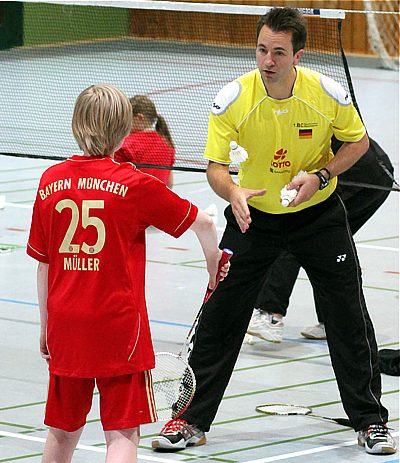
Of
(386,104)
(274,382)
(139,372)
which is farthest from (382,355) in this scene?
(386,104)

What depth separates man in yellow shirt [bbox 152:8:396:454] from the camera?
5434 mm

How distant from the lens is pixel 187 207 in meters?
4.16

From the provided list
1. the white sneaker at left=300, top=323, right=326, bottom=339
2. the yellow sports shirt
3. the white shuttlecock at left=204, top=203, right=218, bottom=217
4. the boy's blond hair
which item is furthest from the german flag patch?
the white shuttlecock at left=204, top=203, right=218, bottom=217

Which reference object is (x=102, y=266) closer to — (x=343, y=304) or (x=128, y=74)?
(x=343, y=304)

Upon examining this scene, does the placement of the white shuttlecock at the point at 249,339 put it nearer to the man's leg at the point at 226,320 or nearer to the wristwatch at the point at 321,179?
the man's leg at the point at 226,320

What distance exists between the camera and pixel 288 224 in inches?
219

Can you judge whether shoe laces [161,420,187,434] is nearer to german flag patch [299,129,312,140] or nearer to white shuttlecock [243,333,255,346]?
german flag patch [299,129,312,140]

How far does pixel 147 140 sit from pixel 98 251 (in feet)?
16.0

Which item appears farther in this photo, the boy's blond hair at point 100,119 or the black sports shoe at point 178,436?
the black sports shoe at point 178,436

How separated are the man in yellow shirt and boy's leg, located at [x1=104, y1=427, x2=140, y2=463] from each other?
1.35 meters

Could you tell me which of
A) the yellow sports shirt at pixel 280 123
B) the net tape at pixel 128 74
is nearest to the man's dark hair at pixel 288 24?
the yellow sports shirt at pixel 280 123

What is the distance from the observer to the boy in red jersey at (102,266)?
4086mm

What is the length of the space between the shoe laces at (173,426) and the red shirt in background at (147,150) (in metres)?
3.27

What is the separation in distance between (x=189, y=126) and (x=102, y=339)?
19.6ft
